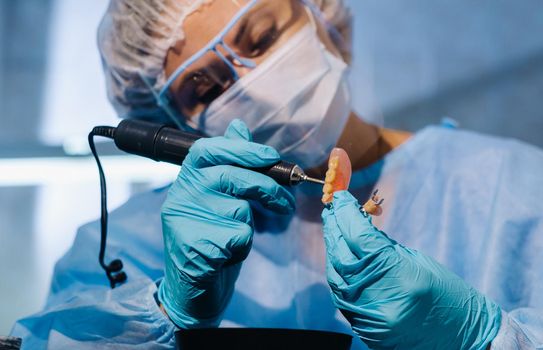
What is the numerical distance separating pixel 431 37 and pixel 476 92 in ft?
0.76

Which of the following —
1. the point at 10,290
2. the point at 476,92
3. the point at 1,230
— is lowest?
the point at 10,290

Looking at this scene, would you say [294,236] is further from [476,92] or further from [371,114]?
[476,92]

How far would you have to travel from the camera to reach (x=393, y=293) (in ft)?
2.56

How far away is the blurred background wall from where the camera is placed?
197 cm

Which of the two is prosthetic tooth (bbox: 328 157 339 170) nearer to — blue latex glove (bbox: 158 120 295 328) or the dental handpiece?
blue latex glove (bbox: 158 120 295 328)

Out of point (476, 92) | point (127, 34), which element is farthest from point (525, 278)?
A: point (476, 92)

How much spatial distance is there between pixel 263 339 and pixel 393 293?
0.57 feet

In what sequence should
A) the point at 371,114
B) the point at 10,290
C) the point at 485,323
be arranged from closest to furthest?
the point at 485,323, the point at 371,114, the point at 10,290

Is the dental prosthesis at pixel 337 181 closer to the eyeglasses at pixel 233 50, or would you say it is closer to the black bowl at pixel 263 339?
the black bowl at pixel 263 339

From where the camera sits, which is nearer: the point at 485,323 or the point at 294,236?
the point at 485,323

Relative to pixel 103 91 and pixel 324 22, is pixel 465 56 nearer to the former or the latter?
pixel 324 22

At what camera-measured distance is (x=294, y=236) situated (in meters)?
1.24

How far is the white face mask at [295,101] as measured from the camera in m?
1.13

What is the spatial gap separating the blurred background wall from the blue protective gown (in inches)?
27.1
